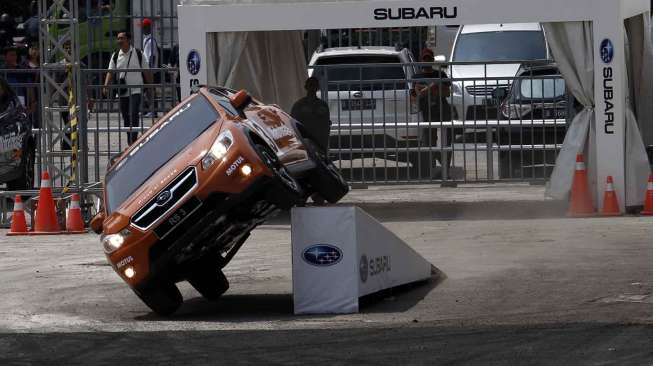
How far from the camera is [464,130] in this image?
57.7 ft

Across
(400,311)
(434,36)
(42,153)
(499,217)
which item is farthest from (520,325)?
(434,36)

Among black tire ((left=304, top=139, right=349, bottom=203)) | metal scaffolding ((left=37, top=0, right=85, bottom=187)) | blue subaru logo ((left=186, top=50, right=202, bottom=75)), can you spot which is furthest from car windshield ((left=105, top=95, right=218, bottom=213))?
metal scaffolding ((left=37, top=0, right=85, bottom=187))

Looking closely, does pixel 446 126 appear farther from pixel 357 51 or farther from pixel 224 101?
pixel 224 101

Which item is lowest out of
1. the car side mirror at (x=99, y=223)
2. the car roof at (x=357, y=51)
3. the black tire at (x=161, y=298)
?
the black tire at (x=161, y=298)

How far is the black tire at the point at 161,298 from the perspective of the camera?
1027cm

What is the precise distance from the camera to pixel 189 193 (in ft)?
32.6

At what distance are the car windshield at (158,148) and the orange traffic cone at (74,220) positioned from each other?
508 cm

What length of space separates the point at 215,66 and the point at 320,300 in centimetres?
663

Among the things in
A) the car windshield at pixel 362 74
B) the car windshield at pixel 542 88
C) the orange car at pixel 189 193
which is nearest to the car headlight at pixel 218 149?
the orange car at pixel 189 193

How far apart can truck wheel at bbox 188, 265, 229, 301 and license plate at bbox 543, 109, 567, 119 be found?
7142 mm

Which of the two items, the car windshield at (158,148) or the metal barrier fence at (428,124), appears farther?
the metal barrier fence at (428,124)

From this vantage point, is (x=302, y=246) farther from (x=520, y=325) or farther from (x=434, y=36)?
(x=434, y=36)

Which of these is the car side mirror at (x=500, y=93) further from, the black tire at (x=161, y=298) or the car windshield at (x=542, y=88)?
the black tire at (x=161, y=298)

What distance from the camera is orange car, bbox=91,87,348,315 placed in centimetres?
991
